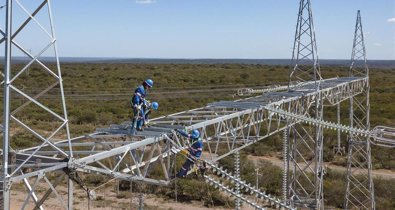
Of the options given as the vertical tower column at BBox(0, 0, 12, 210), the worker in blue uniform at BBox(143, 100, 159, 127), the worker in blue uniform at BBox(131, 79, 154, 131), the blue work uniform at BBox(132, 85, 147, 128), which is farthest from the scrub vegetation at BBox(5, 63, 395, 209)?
the vertical tower column at BBox(0, 0, 12, 210)

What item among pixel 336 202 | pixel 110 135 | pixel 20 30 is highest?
pixel 20 30

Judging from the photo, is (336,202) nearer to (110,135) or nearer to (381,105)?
(110,135)

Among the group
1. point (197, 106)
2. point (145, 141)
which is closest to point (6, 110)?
point (145, 141)

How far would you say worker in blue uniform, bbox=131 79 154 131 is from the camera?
10.9 meters

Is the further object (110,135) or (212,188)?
(212,188)

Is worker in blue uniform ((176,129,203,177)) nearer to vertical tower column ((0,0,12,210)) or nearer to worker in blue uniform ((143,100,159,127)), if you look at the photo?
worker in blue uniform ((143,100,159,127))

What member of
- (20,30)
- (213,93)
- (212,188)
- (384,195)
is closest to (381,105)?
(213,93)

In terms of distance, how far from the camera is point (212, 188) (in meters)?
22.3

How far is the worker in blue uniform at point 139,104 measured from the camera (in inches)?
431

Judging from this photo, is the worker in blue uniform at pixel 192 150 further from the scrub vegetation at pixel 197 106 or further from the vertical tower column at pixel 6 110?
the scrub vegetation at pixel 197 106

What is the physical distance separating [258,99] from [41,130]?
72.7ft

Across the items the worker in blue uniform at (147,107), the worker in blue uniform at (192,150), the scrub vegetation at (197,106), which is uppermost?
the worker in blue uniform at (147,107)

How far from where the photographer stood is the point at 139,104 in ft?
36.2

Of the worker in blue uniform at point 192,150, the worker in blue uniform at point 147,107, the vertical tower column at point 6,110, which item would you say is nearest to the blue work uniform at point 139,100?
the worker in blue uniform at point 147,107
